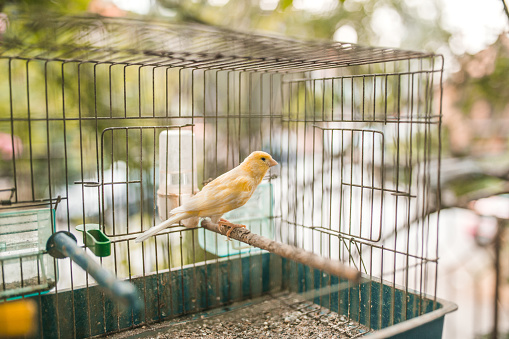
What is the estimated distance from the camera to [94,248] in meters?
1.30

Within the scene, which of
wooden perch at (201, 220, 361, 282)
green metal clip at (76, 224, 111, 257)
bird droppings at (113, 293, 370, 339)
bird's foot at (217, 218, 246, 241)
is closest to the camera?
wooden perch at (201, 220, 361, 282)

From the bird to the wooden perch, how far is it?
0.05 meters

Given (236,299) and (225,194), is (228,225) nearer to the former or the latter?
(225,194)

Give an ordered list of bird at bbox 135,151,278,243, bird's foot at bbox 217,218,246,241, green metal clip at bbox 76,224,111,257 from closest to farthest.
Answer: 1. green metal clip at bbox 76,224,111,257
2. bird at bbox 135,151,278,243
3. bird's foot at bbox 217,218,246,241

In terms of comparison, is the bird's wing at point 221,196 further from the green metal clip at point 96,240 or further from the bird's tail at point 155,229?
the green metal clip at point 96,240

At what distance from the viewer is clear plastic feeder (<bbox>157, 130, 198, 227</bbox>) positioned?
5.57 ft

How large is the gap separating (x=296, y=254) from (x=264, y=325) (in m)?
0.68

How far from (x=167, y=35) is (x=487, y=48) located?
2.47 metres

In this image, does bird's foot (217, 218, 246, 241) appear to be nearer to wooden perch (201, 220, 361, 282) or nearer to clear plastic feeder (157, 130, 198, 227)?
wooden perch (201, 220, 361, 282)

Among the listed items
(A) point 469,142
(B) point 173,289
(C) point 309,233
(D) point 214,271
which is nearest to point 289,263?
(C) point 309,233

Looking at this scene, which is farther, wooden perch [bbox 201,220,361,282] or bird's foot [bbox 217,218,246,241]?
bird's foot [bbox 217,218,246,241]

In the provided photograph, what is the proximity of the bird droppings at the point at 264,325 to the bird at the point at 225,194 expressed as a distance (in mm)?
439

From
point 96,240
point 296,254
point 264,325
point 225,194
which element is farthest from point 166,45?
point 264,325

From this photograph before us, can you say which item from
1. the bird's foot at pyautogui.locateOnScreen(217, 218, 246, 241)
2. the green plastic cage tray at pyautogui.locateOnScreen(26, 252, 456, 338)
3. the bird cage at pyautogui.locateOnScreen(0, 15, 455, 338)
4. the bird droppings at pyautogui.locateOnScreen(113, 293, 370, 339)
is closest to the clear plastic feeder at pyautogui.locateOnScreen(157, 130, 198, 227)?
the bird cage at pyautogui.locateOnScreen(0, 15, 455, 338)
